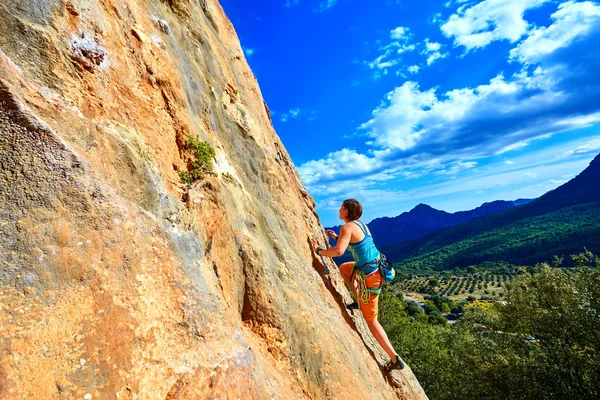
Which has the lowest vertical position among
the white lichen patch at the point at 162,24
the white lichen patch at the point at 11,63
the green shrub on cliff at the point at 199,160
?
the green shrub on cliff at the point at 199,160

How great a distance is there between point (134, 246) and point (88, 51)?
424 centimetres

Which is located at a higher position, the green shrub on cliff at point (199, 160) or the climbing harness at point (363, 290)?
the green shrub on cliff at point (199, 160)

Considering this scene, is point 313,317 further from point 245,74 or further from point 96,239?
point 245,74

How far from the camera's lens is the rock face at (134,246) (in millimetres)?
3604

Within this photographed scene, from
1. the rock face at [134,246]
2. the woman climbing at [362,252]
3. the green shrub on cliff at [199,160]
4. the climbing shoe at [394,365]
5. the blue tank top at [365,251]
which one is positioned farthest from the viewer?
the climbing shoe at [394,365]

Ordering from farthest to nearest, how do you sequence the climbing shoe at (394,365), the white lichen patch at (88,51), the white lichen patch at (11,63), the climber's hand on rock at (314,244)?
the climber's hand on rock at (314,244) → the climbing shoe at (394,365) → the white lichen patch at (88,51) → the white lichen patch at (11,63)

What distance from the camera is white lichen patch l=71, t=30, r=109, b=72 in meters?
5.77

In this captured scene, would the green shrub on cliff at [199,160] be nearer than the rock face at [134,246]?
No

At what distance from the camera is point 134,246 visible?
4.58m

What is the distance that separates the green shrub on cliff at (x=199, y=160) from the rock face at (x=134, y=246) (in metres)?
0.20

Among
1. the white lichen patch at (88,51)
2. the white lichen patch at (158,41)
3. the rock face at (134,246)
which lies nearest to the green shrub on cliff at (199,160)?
the rock face at (134,246)

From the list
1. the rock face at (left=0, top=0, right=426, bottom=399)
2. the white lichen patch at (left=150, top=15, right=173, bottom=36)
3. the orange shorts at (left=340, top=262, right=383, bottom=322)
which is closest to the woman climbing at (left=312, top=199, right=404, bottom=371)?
the orange shorts at (left=340, top=262, right=383, bottom=322)

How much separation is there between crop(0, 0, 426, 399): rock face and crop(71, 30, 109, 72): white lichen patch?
2cm

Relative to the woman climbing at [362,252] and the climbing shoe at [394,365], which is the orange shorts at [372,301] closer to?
the woman climbing at [362,252]
